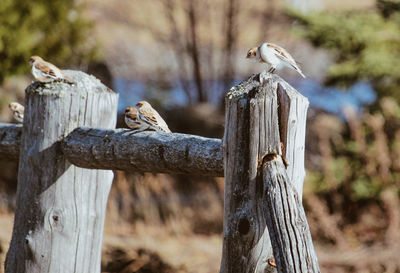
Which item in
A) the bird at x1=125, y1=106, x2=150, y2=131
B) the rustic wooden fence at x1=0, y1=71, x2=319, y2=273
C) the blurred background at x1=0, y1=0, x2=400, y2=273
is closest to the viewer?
the rustic wooden fence at x1=0, y1=71, x2=319, y2=273

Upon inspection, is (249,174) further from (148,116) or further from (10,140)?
(10,140)

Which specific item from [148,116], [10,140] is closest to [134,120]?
[148,116]

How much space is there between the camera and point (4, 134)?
9.35 feet

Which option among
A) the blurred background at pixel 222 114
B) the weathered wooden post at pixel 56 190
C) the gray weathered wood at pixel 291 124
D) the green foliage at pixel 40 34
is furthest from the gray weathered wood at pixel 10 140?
the green foliage at pixel 40 34

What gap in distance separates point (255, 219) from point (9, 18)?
6700 millimetres

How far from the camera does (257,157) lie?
179 cm

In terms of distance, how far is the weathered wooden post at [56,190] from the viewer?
241cm

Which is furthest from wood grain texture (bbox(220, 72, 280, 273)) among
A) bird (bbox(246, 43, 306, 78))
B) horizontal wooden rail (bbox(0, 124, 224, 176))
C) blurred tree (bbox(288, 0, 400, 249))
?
blurred tree (bbox(288, 0, 400, 249))

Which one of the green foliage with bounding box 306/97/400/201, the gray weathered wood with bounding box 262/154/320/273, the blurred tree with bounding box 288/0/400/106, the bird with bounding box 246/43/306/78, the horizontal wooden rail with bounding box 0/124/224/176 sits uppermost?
the blurred tree with bounding box 288/0/400/106

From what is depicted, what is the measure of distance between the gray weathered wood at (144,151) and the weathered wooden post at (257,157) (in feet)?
0.62

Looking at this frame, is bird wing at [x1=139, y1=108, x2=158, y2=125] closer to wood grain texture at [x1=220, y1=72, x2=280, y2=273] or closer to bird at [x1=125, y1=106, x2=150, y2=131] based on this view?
bird at [x1=125, y1=106, x2=150, y2=131]

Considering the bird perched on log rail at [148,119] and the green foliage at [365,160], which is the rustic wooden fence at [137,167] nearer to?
the bird perched on log rail at [148,119]

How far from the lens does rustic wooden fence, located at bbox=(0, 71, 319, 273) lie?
1.73 m

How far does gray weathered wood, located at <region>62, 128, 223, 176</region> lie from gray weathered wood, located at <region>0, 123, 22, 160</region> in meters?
0.49
